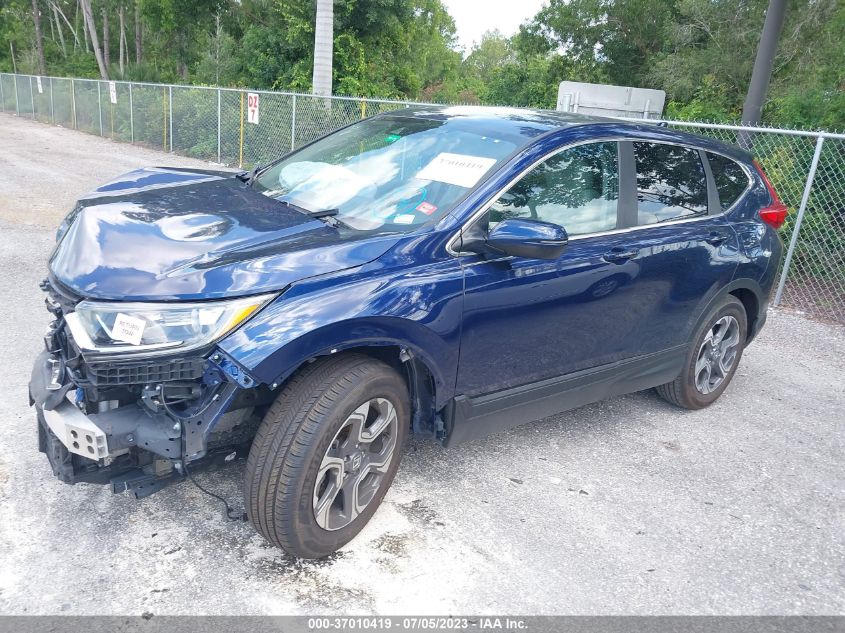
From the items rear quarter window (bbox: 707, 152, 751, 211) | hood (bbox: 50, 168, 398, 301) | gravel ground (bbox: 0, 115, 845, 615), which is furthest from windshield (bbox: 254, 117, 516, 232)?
rear quarter window (bbox: 707, 152, 751, 211)

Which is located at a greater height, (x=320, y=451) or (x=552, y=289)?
(x=552, y=289)

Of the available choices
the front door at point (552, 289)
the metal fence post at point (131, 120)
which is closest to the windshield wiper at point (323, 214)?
the front door at point (552, 289)

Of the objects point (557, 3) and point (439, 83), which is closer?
point (557, 3)

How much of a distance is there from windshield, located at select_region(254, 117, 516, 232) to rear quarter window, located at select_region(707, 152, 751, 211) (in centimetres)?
182

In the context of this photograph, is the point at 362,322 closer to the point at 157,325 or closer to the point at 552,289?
the point at 157,325

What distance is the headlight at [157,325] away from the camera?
8.57 ft

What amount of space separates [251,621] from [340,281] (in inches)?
51.7

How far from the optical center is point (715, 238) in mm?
4508

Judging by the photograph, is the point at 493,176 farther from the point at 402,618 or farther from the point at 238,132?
the point at 238,132

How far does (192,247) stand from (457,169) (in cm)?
134

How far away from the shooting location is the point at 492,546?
3.25 metres

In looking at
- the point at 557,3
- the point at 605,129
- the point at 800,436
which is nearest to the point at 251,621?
the point at 605,129

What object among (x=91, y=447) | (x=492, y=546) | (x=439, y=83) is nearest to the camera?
(x=91, y=447)

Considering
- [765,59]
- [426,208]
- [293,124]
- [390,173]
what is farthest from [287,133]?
[426,208]
